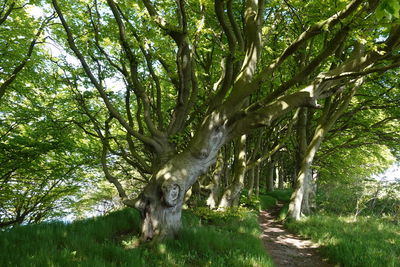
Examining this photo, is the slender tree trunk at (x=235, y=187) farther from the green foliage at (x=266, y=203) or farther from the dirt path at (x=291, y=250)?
the green foliage at (x=266, y=203)

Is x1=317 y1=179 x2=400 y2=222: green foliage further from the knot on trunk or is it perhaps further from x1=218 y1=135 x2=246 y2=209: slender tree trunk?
the knot on trunk

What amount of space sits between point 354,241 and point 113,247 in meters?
5.76

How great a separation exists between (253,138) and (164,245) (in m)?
11.9

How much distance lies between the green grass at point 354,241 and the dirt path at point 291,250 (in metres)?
0.26

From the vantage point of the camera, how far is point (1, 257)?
3316 millimetres

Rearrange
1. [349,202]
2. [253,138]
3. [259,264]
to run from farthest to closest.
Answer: [253,138] → [349,202] → [259,264]

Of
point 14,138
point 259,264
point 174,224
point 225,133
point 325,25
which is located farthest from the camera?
point 14,138

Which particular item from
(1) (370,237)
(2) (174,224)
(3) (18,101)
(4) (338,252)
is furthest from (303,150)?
(3) (18,101)

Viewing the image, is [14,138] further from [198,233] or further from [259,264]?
[259,264]

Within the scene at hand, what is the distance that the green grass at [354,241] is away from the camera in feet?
17.5

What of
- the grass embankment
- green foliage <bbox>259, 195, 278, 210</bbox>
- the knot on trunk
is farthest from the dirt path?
green foliage <bbox>259, 195, 278, 210</bbox>

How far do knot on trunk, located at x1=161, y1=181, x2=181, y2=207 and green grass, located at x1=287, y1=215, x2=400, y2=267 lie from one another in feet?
12.3

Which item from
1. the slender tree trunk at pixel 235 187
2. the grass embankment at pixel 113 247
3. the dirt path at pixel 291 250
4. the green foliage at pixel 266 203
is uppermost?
the slender tree trunk at pixel 235 187

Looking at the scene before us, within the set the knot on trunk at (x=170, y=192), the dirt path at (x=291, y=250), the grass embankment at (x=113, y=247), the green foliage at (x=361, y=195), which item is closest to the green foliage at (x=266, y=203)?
the green foliage at (x=361, y=195)
